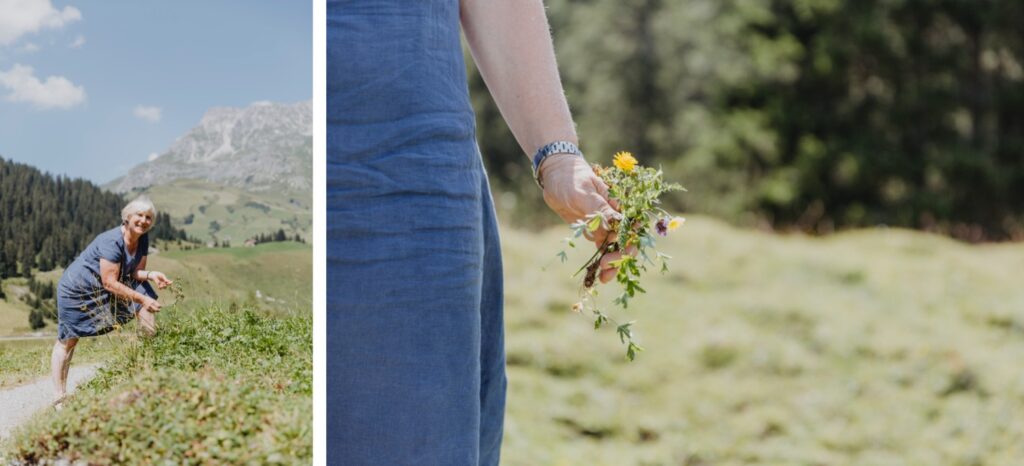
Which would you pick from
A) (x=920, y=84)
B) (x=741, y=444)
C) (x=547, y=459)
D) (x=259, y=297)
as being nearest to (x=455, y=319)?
(x=259, y=297)

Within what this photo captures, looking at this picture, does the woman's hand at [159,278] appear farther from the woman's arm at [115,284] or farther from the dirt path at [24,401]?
the dirt path at [24,401]

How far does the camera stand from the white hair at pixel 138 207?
1.06 m

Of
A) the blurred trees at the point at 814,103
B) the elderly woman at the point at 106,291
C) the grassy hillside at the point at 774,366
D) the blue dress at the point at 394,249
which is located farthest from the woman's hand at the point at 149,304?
the blurred trees at the point at 814,103

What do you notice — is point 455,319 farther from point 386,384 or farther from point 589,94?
point 589,94

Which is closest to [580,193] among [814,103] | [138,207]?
[138,207]

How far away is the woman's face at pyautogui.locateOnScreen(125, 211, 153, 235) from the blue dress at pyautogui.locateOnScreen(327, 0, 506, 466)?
219mm

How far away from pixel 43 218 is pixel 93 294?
0.10m

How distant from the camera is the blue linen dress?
1024 mm

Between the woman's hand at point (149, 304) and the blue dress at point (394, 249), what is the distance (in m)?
0.21

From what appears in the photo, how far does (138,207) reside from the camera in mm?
1074

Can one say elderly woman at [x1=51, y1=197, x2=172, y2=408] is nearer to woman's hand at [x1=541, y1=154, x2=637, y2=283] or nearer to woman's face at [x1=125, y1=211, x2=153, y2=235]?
woman's face at [x1=125, y1=211, x2=153, y2=235]

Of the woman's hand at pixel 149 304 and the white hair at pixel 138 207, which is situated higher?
the white hair at pixel 138 207

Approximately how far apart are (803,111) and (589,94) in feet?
6.31

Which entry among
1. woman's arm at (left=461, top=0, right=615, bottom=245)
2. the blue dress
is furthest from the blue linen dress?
woman's arm at (left=461, top=0, right=615, bottom=245)
